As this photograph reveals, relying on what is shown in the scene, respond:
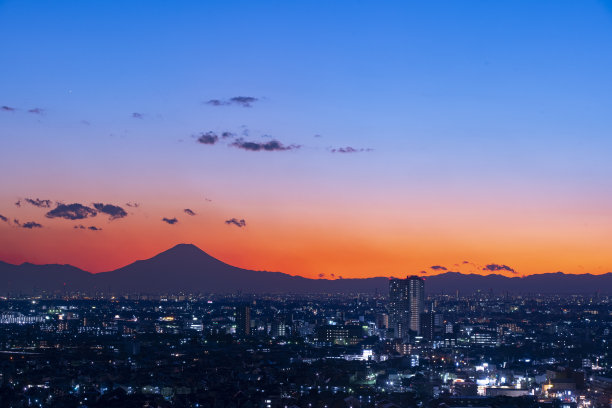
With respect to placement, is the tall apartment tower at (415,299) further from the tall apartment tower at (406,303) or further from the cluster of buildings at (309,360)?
the cluster of buildings at (309,360)

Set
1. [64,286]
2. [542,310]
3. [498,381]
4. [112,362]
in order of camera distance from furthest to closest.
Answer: [64,286] < [542,310] < [112,362] < [498,381]

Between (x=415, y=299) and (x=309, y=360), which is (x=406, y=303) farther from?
(x=309, y=360)

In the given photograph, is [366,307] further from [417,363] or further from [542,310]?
[417,363]

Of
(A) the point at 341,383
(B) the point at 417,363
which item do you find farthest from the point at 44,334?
(A) the point at 341,383

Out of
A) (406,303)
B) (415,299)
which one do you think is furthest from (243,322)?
(415,299)

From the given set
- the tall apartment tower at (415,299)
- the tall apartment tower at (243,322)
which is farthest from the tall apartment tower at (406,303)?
the tall apartment tower at (243,322)

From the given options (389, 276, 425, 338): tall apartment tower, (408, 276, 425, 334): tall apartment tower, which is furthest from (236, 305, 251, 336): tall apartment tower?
(408, 276, 425, 334): tall apartment tower
